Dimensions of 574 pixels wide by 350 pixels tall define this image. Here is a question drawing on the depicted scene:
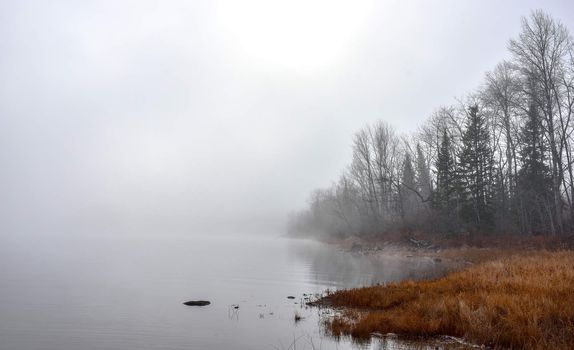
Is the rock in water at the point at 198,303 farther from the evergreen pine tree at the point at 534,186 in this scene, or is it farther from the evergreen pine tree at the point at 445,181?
the evergreen pine tree at the point at 445,181

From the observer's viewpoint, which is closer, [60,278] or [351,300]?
[351,300]

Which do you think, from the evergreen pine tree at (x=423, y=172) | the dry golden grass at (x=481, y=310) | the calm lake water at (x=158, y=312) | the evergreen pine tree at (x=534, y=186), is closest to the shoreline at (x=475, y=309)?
the dry golden grass at (x=481, y=310)

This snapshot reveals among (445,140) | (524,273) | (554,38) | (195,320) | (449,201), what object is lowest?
(195,320)

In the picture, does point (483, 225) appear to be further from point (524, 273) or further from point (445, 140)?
point (524, 273)

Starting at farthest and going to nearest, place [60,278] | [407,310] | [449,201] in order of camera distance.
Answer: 1. [449,201]
2. [60,278]
3. [407,310]

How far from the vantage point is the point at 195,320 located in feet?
48.2

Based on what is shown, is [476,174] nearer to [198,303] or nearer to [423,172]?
[423,172]

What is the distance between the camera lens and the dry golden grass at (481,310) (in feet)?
30.7

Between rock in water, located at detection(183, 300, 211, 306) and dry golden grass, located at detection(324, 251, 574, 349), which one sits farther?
rock in water, located at detection(183, 300, 211, 306)

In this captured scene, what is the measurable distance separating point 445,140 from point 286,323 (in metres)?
42.2

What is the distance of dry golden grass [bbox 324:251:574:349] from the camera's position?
9.37 m

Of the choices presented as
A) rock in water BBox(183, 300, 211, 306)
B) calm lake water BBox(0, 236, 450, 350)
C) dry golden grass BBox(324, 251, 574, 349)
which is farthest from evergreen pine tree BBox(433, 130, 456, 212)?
rock in water BBox(183, 300, 211, 306)

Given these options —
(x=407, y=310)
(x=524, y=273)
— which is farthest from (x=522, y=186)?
(x=407, y=310)

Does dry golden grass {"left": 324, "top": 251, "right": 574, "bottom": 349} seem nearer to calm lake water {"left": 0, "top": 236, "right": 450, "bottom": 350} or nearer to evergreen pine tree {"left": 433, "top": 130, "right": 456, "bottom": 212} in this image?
calm lake water {"left": 0, "top": 236, "right": 450, "bottom": 350}
